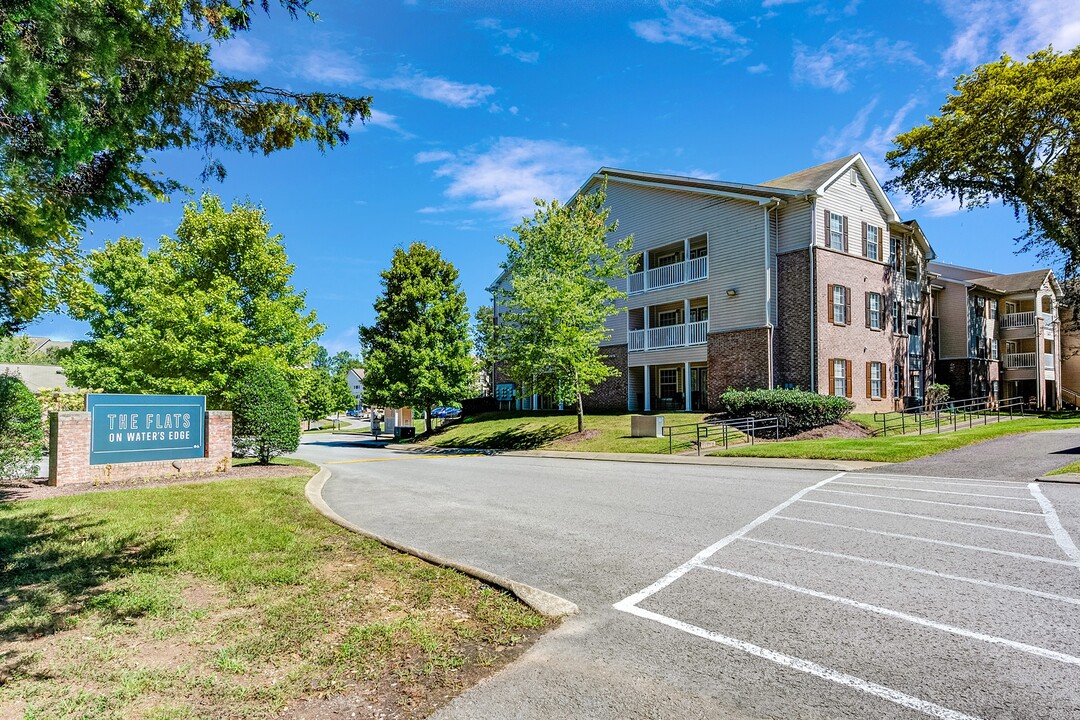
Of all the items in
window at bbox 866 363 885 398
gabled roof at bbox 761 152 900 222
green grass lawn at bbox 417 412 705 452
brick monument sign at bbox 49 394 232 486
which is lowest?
green grass lawn at bbox 417 412 705 452

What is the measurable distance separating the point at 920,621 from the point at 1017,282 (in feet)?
155

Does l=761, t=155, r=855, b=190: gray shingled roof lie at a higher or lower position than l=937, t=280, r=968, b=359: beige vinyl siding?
higher

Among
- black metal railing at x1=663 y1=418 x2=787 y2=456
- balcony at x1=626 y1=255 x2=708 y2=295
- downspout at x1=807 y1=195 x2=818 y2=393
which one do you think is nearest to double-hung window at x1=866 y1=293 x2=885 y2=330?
downspout at x1=807 y1=195 x2=818 y2=393

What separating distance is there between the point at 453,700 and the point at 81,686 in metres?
2.29

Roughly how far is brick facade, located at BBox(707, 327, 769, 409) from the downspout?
1783 millimetres

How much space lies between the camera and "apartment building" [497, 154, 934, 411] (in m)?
24.8

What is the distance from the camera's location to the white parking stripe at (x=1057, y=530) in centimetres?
625

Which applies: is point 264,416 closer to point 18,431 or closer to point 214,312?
point 18,431

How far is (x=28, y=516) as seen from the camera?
8477 mm

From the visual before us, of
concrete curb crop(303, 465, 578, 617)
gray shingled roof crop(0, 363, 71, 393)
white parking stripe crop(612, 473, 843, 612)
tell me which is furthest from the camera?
gray shingled roof crop(0, 363, 71, 393)

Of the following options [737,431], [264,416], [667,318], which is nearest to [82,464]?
[264,416]

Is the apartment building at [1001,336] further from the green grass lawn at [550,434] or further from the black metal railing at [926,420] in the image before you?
the green grass lawn at [550,434]

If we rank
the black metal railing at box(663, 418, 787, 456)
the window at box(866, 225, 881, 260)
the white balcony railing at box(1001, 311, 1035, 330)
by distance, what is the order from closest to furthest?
the black metal railing at box(663, 418, 787, 456), the window at box(866, 225, 881, 260), the white balcony railing at box(1001, 311, 1035, 330)

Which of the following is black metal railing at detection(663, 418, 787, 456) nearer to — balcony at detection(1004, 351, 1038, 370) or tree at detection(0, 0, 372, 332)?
tree at detection(0, 0, 372, 332)
